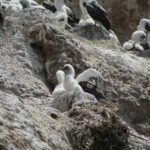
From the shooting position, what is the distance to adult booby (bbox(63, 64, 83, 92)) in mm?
14734

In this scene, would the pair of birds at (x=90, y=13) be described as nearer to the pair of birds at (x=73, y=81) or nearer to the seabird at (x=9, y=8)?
the seabird at (x=9, y=8)

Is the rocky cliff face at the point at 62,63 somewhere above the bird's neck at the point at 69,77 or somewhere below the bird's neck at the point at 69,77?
below

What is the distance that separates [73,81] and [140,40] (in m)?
7.42

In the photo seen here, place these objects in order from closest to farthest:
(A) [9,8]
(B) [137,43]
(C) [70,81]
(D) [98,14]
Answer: (C) [70,81] → (D) [98,14] → (A) [9,8] → (B) [137,43]

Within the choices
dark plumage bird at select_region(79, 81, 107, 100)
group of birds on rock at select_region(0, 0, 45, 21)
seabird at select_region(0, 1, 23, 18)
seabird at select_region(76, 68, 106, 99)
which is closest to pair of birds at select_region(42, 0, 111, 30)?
group of birds on rock at select_region(0, 0, 45, 21)

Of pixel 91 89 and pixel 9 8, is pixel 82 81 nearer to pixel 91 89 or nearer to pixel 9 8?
pixel 91 89

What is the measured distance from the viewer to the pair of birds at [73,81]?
14.9 m

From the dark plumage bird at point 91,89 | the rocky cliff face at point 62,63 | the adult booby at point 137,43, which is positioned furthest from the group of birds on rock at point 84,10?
the dark plumage bird at point 91,89

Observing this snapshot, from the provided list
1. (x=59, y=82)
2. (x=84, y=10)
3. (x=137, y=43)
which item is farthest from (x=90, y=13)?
(x=59, y=82)

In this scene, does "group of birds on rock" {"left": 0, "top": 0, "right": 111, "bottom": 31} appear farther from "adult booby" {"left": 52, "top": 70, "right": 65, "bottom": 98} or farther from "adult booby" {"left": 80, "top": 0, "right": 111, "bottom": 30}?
"adult booby" {"left": 52, "top": 70, "right": 65, "bottom": 98}

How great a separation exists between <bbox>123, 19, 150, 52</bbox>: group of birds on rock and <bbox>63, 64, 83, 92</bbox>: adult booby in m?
5.15

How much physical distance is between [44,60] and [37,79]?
69 cm

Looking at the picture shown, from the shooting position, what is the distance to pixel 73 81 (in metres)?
15.0

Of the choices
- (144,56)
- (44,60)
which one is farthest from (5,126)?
(144,56)
